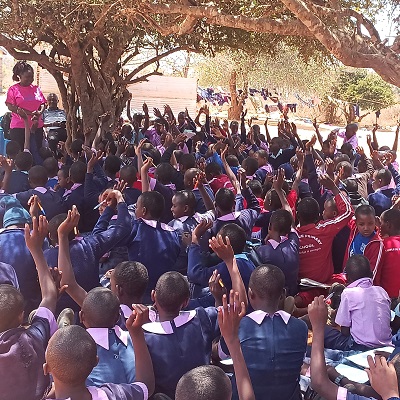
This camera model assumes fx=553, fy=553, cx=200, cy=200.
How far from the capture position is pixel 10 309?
97.6 inches

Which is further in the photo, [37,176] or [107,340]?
[37,176]

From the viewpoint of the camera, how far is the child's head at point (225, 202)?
15.1 feet

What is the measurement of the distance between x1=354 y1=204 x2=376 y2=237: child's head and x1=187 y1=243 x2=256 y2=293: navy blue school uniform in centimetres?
116

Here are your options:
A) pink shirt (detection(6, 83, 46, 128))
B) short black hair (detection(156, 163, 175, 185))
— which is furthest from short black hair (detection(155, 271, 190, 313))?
pink shirt (detection(6, 83, 46, 128))

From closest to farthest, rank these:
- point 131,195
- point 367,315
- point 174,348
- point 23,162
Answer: point 174,348, point 367,315, point 131,195, point 23,162

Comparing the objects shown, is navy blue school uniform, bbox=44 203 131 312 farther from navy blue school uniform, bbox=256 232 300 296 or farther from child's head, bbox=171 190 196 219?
navy blue school uniform, bbox=256 232 300 296

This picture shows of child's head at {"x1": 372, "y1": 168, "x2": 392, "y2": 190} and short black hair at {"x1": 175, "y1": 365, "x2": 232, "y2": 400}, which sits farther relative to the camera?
child's head at {"x1": 372, "y1": 168, "x2": 392, "y2": 190}

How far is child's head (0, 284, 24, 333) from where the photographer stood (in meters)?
2.47

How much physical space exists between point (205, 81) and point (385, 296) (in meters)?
27.7

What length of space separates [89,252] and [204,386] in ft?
6.55

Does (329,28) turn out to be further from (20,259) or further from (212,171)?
(20,259)

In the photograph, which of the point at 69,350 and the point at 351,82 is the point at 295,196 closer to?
the point at 69,350

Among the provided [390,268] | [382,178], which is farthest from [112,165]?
[390,268]

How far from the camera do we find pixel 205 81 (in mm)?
30078
